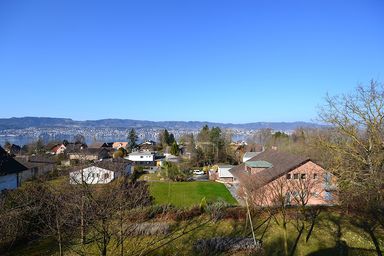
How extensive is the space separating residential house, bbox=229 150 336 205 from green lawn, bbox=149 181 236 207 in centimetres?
396

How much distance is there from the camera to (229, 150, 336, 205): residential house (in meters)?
18.3

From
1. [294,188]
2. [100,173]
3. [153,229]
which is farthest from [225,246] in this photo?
[100,173]

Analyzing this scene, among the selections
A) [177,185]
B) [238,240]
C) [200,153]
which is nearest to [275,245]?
[238,240]

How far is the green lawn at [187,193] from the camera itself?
111 feet

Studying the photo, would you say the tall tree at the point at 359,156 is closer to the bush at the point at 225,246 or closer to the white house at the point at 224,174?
the bush at the point at 225,246

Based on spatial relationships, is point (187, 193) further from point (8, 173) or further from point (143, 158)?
point (143, 158)

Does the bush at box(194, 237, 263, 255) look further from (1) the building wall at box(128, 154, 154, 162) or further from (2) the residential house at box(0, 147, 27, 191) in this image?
(1) the building wall at box(128, 154, 154, 162)

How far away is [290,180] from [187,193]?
2078cm

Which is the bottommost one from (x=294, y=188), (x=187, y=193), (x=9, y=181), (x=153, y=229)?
(x=187, y=193)

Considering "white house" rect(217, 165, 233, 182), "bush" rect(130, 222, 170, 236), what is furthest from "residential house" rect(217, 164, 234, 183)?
"bush" rect(130, 222, 170, 236)

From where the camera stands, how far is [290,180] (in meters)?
19.8

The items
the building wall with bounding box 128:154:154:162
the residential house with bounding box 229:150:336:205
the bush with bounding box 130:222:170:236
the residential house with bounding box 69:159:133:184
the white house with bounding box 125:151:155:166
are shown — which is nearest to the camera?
the residential house with bounding box 69:159:133:184

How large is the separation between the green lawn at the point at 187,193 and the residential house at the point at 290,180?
13.0 feet

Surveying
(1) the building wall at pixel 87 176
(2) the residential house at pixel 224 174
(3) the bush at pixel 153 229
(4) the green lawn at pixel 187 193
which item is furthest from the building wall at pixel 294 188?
(2) the residential house at pixel 224 174
